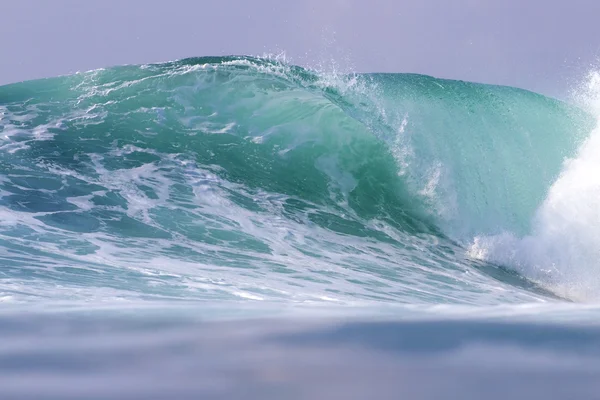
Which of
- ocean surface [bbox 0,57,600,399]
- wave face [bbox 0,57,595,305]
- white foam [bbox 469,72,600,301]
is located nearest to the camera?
ocean surface [bbox 0,57,600,399]

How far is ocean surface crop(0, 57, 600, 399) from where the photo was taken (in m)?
1.23

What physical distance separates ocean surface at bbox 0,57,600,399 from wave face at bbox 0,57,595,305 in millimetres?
36

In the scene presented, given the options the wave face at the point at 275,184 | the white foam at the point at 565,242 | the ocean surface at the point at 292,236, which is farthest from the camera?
the white foam at the point at 565,242

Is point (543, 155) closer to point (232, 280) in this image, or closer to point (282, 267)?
point (282, 267)

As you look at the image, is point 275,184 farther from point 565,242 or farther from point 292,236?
point 565,242

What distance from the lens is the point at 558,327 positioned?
1.45m

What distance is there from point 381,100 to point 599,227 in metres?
3.98

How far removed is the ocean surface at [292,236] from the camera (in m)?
1.23

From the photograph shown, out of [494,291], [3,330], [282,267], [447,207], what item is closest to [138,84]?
[447,207]

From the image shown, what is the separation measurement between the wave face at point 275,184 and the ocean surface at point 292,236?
0.04 metres

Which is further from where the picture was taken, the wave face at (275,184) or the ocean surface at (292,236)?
the wave face at (275,184)

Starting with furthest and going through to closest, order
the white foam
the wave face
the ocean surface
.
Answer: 1. the white foam
2. the wave face
3. the ocean surface

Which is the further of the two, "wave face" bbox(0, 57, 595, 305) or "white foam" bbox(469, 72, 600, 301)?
"white foam" bbox(469, 72, 600, 301)

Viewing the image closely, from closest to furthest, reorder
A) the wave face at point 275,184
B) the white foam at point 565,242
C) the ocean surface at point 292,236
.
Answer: the ocean surface at point 292,236 < the wave face at point 275,184 < the white foam at point 565,242
